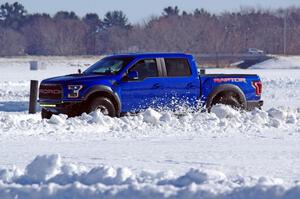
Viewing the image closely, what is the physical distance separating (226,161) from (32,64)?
5391 centimetres

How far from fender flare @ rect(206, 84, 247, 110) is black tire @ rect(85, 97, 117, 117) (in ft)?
7.18

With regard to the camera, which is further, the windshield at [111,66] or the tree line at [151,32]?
the tree line at [151,32]

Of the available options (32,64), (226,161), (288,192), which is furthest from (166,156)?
(32,64)

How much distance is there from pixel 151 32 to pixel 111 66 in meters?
133

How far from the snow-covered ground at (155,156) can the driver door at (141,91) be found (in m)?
0.46

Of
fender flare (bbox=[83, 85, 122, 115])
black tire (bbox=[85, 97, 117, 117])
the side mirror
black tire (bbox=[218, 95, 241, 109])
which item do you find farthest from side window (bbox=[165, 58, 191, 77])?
black tire (bbox=[85, 97, 117, 117])

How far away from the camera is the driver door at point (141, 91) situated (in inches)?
633

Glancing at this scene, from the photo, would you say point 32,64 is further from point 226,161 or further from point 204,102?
point 226,161

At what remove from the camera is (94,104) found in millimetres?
15906

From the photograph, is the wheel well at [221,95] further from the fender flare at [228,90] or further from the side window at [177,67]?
the side window at [177,67]

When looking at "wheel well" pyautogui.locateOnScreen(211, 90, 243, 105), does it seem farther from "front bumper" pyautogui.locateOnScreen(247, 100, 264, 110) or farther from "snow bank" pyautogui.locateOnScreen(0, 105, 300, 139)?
"snow bank" pyautogui.locateOnScreen(0, 105, 300, 139)

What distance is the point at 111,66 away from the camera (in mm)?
16469

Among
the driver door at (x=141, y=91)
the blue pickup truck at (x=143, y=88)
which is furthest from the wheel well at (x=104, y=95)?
the driver door at (x=141, y=91)

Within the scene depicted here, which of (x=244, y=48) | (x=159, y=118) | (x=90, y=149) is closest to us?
(x=90, y=149)
